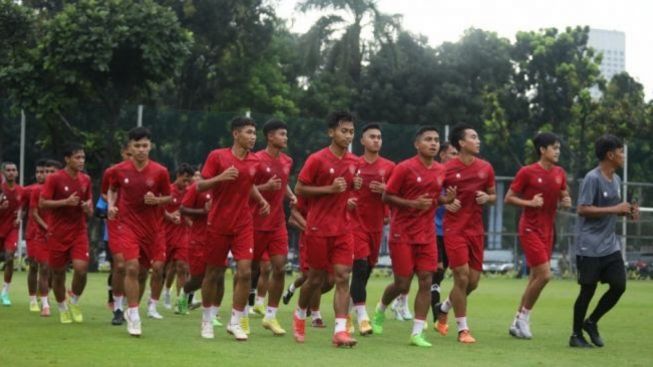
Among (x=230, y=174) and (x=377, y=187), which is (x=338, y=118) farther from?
(x=377, y=187)

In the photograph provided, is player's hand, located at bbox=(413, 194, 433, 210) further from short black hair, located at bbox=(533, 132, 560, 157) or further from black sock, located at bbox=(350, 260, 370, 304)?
short black hair, located at bbox=(533, 132, 560, 157)

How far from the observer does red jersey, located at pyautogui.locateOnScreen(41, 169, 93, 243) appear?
1540 cm

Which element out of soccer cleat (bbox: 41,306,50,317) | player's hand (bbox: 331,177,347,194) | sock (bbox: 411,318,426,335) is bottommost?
soccer cleat (bbox: 41,306,50,317)

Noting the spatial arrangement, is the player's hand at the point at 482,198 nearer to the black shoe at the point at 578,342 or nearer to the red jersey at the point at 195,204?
the black shoe at the point at 578,342

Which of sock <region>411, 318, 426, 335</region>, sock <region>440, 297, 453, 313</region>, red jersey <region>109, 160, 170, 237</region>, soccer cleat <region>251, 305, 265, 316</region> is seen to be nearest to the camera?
sock <region>411, 318, 426, 335</region>

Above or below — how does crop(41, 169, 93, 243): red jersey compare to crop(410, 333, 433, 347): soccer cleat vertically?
above

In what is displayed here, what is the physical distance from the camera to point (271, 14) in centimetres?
5119

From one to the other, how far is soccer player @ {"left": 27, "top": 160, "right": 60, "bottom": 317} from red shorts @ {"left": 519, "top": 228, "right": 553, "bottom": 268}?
6125 mm

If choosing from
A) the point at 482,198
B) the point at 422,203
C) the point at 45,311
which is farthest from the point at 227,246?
the point at 45,311

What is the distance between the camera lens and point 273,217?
1450cm

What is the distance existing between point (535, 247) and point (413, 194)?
1.76 metres

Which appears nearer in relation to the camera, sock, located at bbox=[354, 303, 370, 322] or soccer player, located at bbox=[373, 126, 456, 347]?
soccer player, located at bbox=[373, 126, 456, 347]

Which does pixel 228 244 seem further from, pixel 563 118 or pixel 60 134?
pixel 563 118

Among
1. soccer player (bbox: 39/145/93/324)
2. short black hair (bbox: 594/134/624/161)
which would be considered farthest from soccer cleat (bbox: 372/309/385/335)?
soccer player (bbox: 39/145/93/324)
